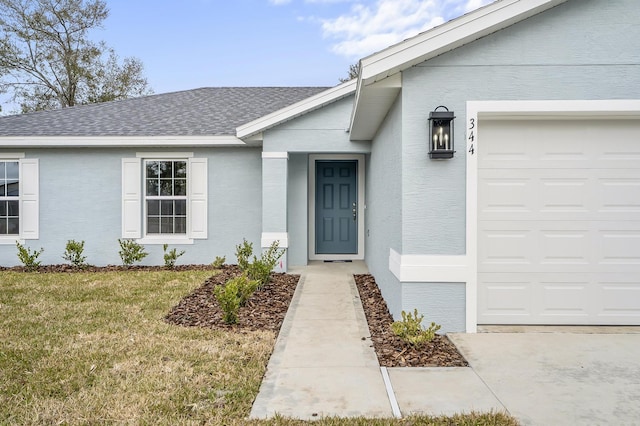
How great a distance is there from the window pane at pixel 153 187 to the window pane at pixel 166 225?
59 cm

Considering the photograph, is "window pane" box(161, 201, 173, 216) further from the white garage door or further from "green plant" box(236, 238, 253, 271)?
the white garage door

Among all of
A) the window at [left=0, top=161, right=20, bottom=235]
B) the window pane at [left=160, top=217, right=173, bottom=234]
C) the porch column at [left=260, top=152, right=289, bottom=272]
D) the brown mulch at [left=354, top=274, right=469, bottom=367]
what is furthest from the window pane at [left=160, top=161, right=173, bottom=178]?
the brown mulch at [left=354, top=274, right=469, bottom=367]

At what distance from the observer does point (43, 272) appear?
8.55 meters

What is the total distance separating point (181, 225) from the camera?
9305 millimetres

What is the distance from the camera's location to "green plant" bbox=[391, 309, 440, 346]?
3.93m

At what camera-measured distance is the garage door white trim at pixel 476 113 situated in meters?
4.34

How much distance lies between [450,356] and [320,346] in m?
1.23

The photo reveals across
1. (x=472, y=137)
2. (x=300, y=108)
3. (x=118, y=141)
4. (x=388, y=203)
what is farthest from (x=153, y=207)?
(x=472, y=137)

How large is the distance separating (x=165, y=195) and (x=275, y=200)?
2.61m

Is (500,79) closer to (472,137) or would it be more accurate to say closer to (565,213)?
(472,137)

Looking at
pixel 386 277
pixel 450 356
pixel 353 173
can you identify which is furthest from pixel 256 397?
pixel 353 173

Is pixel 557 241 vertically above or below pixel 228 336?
above

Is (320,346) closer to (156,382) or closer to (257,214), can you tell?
(156,382)

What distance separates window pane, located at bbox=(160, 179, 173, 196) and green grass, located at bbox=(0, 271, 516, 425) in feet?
11.6
